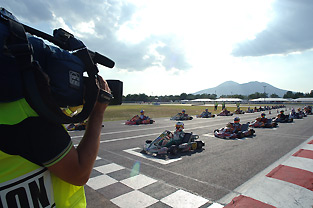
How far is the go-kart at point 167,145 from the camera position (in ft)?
28.2

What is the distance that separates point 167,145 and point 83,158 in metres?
8.38

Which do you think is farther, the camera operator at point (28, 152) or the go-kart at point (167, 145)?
the go-kart at point (167, 145)

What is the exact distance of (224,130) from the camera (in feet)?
42.4

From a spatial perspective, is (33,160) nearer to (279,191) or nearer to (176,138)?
(279,191)

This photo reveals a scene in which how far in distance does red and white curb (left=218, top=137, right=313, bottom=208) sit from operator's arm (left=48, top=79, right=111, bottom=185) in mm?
3985

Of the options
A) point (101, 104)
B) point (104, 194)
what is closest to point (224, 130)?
point (104, 194)

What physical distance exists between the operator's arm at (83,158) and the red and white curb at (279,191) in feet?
13.1

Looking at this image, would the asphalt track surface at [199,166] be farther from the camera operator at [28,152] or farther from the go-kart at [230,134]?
the camera operator at [28,152]

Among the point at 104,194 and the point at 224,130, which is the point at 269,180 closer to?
the point at 104,194

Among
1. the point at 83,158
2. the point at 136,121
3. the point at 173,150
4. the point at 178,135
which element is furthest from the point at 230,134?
the point at 83,158

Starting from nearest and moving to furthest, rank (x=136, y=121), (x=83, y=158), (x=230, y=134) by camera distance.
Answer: (x=83, y=158)
(x=230, y=134)
(x=136, y=121)

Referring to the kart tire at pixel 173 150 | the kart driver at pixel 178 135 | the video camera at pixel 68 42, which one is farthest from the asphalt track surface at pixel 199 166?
the video camera at pixel 68 42

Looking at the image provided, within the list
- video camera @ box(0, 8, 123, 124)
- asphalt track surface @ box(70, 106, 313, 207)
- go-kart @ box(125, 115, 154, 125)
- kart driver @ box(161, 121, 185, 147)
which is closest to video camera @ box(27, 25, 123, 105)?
video camera @ box(0, 8, 123, 124)

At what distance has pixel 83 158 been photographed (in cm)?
114
